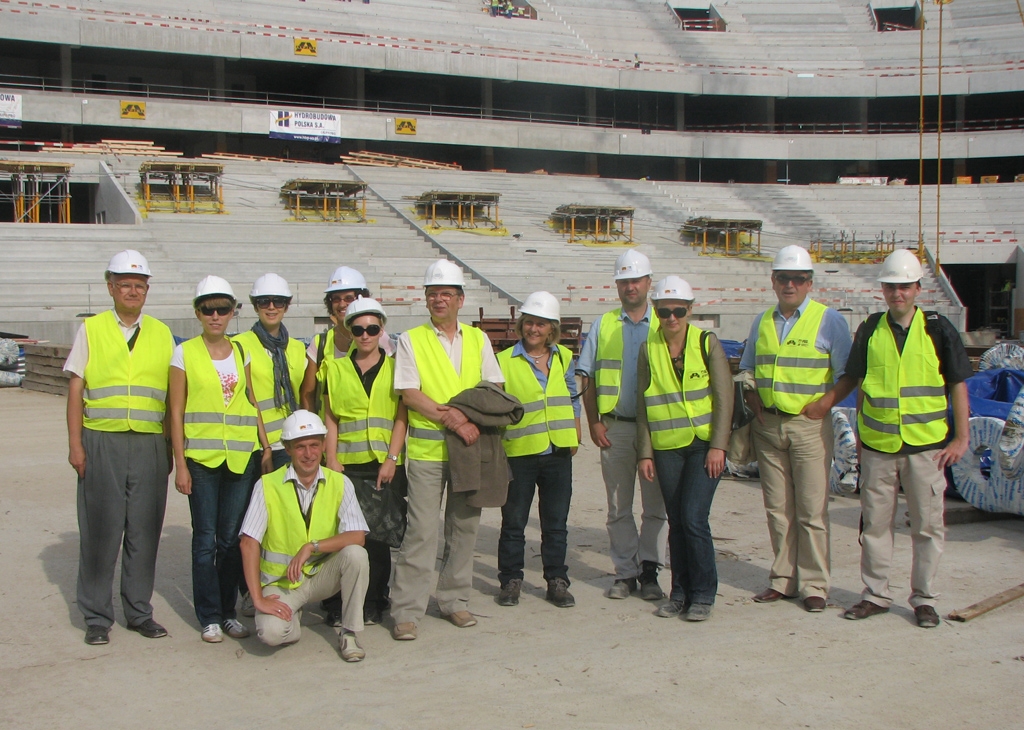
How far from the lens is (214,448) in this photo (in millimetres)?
4840

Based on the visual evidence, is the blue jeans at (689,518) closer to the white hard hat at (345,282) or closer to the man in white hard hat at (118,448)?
the white hard hat at (345,282)

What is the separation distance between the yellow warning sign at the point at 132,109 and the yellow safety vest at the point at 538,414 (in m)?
30.6

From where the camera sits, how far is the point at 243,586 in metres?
5.25

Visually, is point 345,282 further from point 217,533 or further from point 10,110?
point 10,110

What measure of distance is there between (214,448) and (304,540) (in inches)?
27.0

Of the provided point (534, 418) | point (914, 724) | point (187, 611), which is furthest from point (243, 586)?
point (914, 724)

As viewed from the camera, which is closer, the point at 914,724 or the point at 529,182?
the point at 914,724

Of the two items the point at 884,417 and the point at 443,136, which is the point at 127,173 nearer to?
the point at 443,136

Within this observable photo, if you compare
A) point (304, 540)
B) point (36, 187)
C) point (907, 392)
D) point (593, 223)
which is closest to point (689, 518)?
point (907, 392)

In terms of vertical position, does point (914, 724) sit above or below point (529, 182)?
below

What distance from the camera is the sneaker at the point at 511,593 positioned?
17.8ft

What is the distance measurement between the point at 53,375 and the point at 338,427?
13201mm

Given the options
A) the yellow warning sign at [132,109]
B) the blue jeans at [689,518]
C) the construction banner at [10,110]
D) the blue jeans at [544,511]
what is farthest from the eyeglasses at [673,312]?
the yellow warning sign at [132,109]

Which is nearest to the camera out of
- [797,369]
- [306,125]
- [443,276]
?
[443,276]
